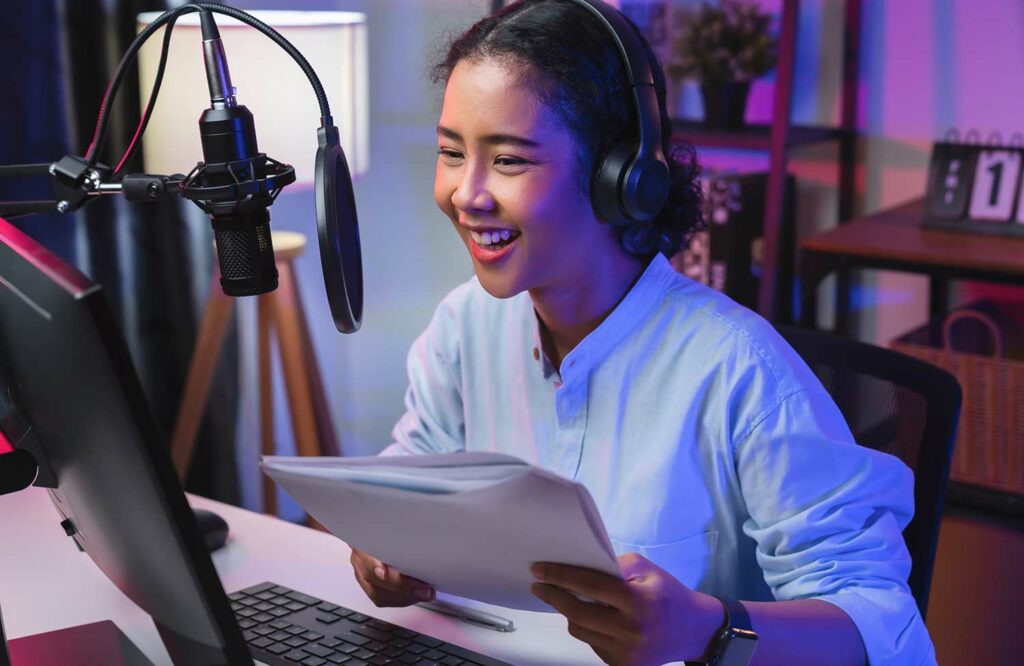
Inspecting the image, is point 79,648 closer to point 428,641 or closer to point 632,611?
point 428,641

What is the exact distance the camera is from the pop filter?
0.91 m

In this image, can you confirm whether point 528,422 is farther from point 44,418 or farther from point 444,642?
point 44,418

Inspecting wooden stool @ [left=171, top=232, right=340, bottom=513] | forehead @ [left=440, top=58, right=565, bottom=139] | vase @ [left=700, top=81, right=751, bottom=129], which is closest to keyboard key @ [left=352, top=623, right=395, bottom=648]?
forehead @ [left=440, top=58, right=565, bottom=139]

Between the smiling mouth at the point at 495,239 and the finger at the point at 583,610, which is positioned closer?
the finger at the point at 583,610

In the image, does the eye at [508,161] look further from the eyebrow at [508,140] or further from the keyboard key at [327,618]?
the keyboard key at [327,618]

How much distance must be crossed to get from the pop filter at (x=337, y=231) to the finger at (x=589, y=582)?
255 mm

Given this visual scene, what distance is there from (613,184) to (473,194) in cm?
13

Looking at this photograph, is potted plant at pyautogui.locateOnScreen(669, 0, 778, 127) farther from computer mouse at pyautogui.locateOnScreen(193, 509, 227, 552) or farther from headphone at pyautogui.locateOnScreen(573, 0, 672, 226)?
computer mouse at pyautogui.locateOnScreen(193, 509, 227, 552)

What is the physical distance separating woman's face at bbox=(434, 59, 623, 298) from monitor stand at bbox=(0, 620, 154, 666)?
1.48 feet

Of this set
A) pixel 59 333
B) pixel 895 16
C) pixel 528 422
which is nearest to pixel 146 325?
pixel 528 422

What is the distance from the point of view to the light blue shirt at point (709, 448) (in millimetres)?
967

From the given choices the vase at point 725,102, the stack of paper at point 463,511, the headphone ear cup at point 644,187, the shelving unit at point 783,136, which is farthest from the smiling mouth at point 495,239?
the vase at point 725,102

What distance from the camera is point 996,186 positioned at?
7.95 feet

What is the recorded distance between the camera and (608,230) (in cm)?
114
